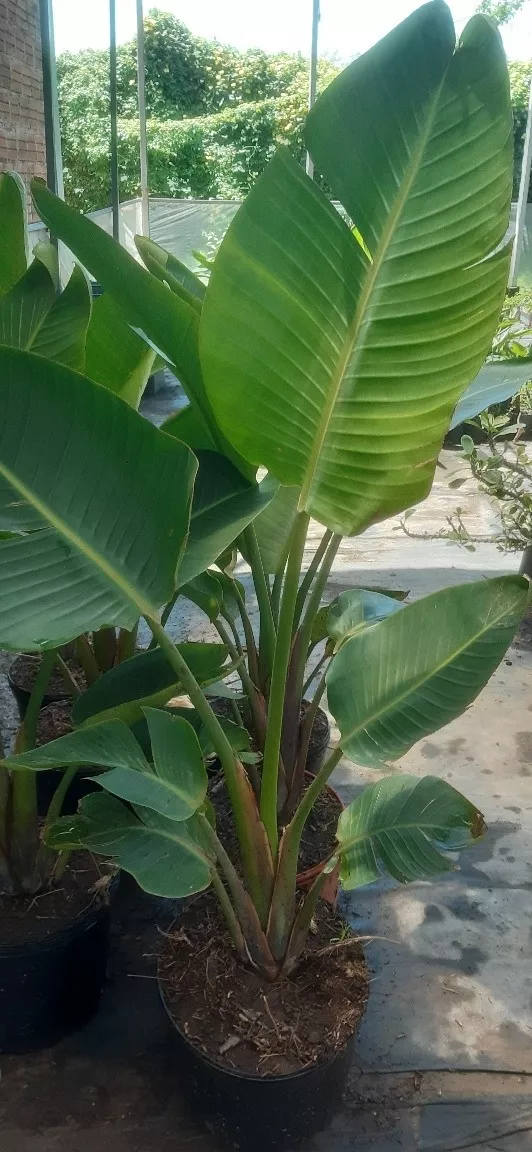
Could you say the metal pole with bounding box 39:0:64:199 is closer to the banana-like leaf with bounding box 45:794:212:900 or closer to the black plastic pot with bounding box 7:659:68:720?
the black plastic pot with bounding box 7:659:68:720

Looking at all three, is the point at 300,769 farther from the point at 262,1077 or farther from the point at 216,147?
the point at 216,147

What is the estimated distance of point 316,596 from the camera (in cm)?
119

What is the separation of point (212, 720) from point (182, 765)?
68 mm

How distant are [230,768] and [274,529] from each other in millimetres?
496

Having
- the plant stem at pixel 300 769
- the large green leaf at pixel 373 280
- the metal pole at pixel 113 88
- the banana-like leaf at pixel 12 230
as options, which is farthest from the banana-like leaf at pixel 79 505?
the metal pole at pixel 113 88

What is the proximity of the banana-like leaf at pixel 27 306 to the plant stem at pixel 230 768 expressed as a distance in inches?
15.7

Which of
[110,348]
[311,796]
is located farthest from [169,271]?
[311,796]

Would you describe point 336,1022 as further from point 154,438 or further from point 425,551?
point 425,551

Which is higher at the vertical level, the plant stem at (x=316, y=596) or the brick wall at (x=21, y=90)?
the brick wall at (x=21, y=90)

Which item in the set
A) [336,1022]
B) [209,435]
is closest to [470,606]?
[209,435]

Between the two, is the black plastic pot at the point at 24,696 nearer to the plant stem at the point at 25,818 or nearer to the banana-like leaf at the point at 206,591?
the plant stem at the point at 25,818

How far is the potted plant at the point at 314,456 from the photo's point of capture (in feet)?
2.10

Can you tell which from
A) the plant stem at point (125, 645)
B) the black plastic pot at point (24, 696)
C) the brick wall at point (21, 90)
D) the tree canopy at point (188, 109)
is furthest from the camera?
the tree canopy at point (188, 109)

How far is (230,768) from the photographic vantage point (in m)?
0.88
